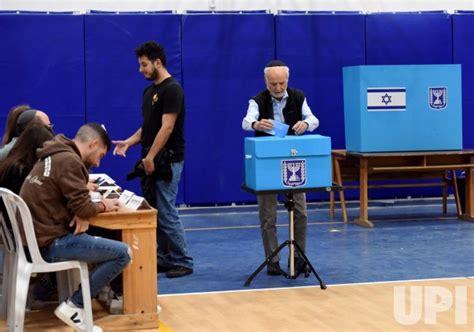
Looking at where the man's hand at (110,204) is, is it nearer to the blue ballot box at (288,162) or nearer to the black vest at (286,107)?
the blue ballot box at (288,162)

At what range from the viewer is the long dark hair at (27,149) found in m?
4.60

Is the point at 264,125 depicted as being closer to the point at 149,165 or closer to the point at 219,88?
the point at 149,165

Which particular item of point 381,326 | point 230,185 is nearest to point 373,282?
point 381,326

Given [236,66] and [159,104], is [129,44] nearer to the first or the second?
[236,66]

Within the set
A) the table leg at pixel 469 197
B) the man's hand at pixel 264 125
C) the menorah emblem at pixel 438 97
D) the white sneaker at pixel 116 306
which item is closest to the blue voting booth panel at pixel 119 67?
the menorah emblem at pixel 438 97

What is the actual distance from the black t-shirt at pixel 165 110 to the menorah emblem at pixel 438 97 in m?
3.61

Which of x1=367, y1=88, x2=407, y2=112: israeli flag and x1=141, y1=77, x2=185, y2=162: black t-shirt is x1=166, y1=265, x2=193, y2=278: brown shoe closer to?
x1=141, y1=77, x2=185, y2=162: black t-shirt

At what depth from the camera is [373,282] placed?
5.61m
